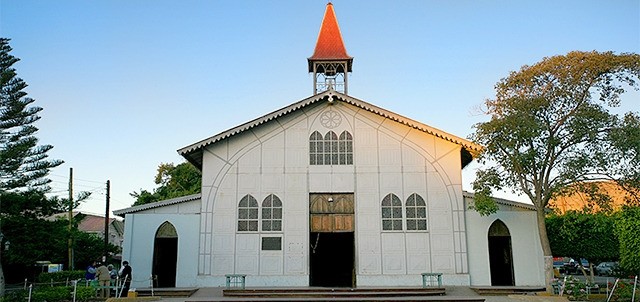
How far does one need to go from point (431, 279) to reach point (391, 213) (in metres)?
2.72

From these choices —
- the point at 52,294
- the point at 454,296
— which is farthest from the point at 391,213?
the point at 52,294

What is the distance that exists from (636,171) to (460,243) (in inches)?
246

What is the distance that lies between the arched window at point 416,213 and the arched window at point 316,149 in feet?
12.0

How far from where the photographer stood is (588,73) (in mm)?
17047

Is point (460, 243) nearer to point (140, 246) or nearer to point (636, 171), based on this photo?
point (636, 171)

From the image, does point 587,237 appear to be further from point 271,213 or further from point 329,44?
point 329,44

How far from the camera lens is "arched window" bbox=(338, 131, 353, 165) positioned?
20.5m

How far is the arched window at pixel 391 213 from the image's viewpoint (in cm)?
1988

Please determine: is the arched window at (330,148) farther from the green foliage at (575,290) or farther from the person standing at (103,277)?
the green foliage at (575,290)

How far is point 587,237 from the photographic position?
70.2 feet

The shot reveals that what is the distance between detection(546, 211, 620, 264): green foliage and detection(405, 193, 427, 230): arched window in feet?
18.0

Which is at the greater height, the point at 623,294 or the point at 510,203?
the point at 510,203

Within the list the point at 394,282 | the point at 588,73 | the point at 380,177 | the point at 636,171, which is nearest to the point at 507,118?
the point at 588,73

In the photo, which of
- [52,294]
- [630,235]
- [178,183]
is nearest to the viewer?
[630,235]
